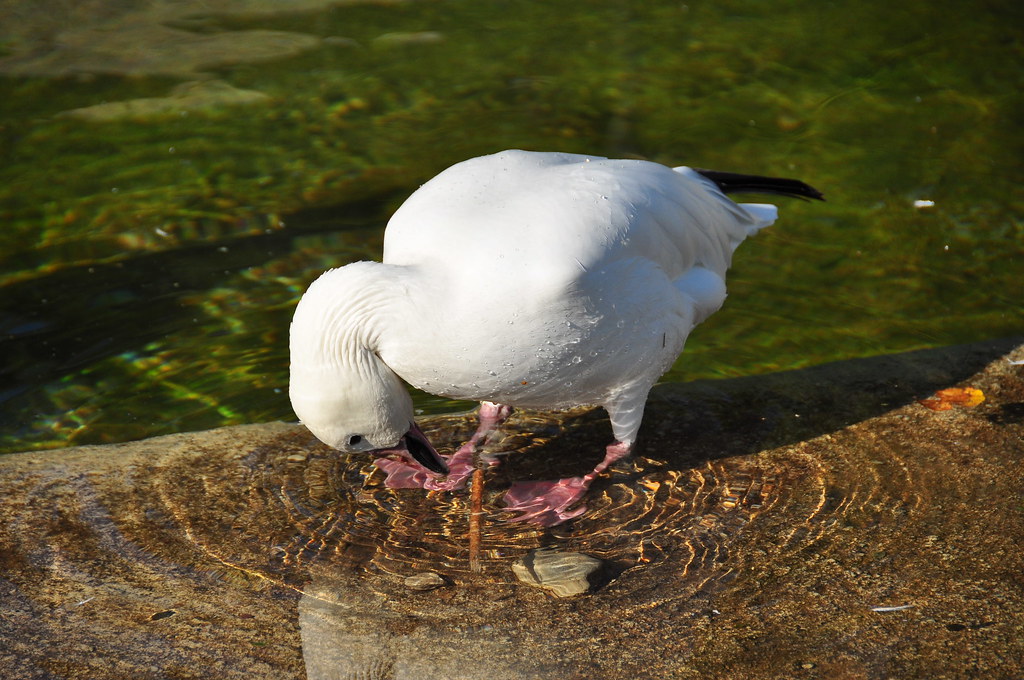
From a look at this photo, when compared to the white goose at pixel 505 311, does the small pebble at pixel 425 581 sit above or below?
below

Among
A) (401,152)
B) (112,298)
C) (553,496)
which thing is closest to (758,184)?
(553,496)

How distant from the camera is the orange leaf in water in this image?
474 centimetres

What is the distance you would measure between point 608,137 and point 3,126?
14.7 feet

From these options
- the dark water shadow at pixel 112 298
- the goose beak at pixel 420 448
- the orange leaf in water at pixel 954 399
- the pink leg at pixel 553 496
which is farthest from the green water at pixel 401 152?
the goose beak at pixel 420 448

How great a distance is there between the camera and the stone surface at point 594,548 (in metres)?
3.33

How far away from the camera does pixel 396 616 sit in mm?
3588

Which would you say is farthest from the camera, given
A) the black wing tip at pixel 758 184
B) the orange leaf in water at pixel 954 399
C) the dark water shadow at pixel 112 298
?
the dark water shadow at pixel 112 298

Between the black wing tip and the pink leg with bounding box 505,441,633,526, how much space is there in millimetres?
1540

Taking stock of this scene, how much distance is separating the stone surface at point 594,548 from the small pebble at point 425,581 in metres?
0.05

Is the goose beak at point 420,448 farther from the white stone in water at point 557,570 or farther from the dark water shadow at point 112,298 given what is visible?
the dark water shadow at point 112,298

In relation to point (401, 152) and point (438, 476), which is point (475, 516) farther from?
point (401, 152)

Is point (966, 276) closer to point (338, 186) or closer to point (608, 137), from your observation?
point (608, 137)

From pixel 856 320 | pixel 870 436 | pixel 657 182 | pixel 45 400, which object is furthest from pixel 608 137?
pixel 45 400

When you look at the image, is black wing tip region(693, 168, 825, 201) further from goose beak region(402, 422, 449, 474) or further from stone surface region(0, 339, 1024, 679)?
goose beak region(402, 422, 449, 474)
